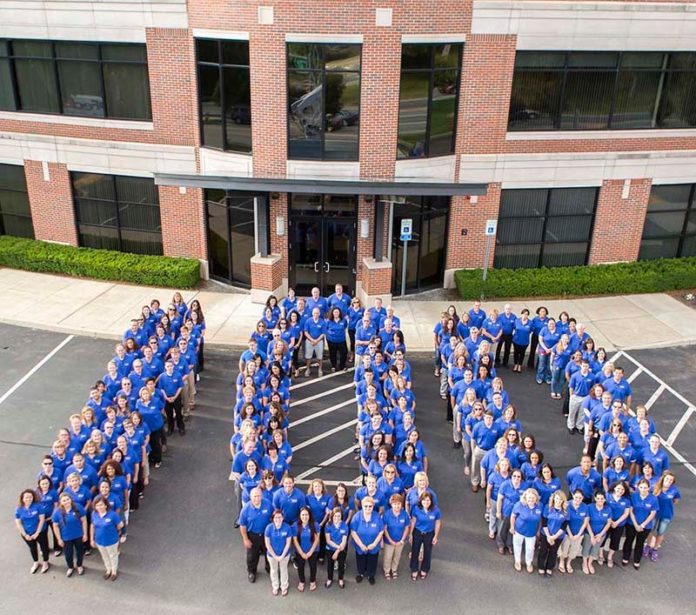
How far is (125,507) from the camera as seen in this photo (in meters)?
10.6

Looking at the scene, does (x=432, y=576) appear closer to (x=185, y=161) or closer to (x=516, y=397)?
(x=516, y=397)

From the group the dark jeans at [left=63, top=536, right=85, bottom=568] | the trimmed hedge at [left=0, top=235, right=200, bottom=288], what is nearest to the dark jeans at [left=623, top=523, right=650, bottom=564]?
the dark jeans at [left=63, top=536, right=85, bottom=568]

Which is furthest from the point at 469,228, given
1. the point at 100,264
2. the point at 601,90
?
the point at 100,264

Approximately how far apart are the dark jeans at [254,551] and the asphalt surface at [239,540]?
0.84 feet

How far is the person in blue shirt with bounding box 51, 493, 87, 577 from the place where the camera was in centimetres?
938

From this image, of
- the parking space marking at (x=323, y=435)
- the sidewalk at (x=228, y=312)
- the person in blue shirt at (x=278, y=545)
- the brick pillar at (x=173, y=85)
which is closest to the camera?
the person in blue shirt at (x=278, y=545)

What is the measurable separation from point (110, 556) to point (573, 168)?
15.6 metres

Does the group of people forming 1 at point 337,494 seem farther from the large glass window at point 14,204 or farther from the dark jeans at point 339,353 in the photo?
the large glass window at point 14,204

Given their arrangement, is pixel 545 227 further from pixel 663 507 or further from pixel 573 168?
pixel 663 507

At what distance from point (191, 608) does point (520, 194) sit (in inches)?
569

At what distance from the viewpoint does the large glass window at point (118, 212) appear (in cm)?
2066

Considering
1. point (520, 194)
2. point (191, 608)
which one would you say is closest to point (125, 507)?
point (191, 608)

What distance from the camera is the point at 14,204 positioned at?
22.2 meters

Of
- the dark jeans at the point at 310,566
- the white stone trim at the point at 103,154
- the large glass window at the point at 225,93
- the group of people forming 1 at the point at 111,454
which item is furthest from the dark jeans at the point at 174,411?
the white stone trim at the point at 103,154
